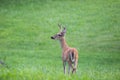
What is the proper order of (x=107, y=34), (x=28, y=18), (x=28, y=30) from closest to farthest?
(x=107, y=34)
(x=28, y=30)
(x=28, y=18)

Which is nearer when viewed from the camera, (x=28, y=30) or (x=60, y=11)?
(x=28, y=30)

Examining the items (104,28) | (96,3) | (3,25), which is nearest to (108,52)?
(104,28)

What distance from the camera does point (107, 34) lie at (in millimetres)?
34938

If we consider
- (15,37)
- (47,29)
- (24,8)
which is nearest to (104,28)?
(47,29)

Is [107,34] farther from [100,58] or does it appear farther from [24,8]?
[24,8]

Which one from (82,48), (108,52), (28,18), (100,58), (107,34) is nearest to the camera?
(100,58)

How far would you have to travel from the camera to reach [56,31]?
3700cm

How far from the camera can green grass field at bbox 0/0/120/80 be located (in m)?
26.7

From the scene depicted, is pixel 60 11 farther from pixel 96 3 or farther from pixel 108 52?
pixel 108 52

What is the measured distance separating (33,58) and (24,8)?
16.7 meters

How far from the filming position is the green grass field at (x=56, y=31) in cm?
2666

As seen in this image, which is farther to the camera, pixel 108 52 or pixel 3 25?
pixel 3 25

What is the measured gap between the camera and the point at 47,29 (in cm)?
3756

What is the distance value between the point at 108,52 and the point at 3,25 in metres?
12.8
